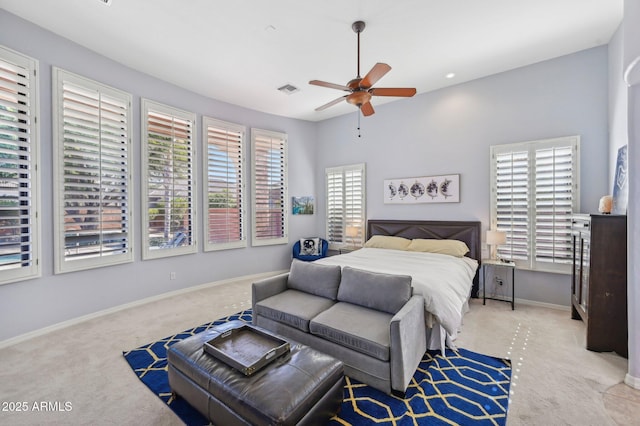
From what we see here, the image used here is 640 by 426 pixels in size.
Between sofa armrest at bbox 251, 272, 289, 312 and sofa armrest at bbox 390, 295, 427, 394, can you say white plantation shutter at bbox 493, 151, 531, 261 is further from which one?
sofa armrest at bbox 251, 272, 289, 312

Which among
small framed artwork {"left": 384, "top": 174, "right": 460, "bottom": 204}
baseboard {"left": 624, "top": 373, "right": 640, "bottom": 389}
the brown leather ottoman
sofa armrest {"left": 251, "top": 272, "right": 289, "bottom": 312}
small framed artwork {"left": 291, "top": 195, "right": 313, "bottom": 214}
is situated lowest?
baseboard {"left": 624, "top": 373, "right": 640, "bottom": 389}

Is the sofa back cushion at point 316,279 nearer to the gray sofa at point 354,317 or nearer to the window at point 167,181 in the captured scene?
the gray sofa at point 354,317

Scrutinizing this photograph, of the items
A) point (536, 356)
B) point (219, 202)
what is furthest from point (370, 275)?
point (219, 202)

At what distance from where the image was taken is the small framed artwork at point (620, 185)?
2867mm

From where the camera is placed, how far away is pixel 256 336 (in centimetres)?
217

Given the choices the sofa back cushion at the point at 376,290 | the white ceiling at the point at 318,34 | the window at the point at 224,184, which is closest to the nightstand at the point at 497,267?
the sofa back cushion at the point at 376,290

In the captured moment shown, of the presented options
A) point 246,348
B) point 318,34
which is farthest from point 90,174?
point 318,34

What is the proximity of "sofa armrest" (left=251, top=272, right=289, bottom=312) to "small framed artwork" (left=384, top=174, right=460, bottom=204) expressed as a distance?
3004 millimetres

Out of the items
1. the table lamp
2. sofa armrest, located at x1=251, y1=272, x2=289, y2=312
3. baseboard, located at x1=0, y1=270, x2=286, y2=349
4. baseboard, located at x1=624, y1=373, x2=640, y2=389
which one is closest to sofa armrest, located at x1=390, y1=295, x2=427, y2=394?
sofa armrest, located at x1=251, y1=272, x2=289, y2=312

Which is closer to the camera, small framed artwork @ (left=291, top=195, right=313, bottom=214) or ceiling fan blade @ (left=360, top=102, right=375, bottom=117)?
ceiling fan blade @ (left=360, top=102, right=375, bottom=117)

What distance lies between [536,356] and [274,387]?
2684mm

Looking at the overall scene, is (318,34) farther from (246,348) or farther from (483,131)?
(246,348)

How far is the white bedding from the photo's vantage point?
2665 mm

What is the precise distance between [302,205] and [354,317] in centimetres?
421
